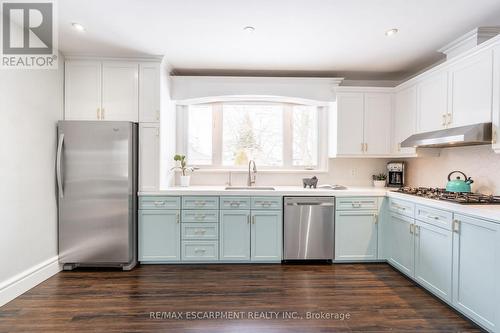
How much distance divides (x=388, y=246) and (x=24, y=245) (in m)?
3.93

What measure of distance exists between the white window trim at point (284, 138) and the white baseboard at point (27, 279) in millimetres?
1984

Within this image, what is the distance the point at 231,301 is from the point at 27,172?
2.34 m

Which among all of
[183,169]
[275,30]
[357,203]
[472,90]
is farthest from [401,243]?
[183,169]

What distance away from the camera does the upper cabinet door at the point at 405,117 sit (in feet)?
10.6

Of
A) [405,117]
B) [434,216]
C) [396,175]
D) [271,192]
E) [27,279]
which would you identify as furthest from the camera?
[396,175]

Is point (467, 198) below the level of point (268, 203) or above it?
above

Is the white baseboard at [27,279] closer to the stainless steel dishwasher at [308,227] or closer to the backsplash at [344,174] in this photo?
the stainless steel dishwasher at [308,227]

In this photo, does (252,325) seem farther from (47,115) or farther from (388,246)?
(47,115)

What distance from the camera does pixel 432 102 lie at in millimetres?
2914

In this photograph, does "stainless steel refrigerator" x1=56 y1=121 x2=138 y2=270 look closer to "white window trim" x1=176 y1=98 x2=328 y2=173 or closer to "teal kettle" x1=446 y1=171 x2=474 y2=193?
"white window trim" x1=176 y1=98 x2=328 y2=173

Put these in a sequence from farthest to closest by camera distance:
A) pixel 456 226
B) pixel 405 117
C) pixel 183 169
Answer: pixel 183 169
pixel 405 117
pixel 456 226

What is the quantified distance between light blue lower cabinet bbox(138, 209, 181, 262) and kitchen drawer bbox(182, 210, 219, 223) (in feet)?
0.31

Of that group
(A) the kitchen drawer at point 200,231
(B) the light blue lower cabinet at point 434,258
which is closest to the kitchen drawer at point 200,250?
(A) the kitchen drawer at point 200,231

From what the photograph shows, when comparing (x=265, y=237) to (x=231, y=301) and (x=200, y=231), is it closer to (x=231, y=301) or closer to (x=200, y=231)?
(x=200, y=231)
